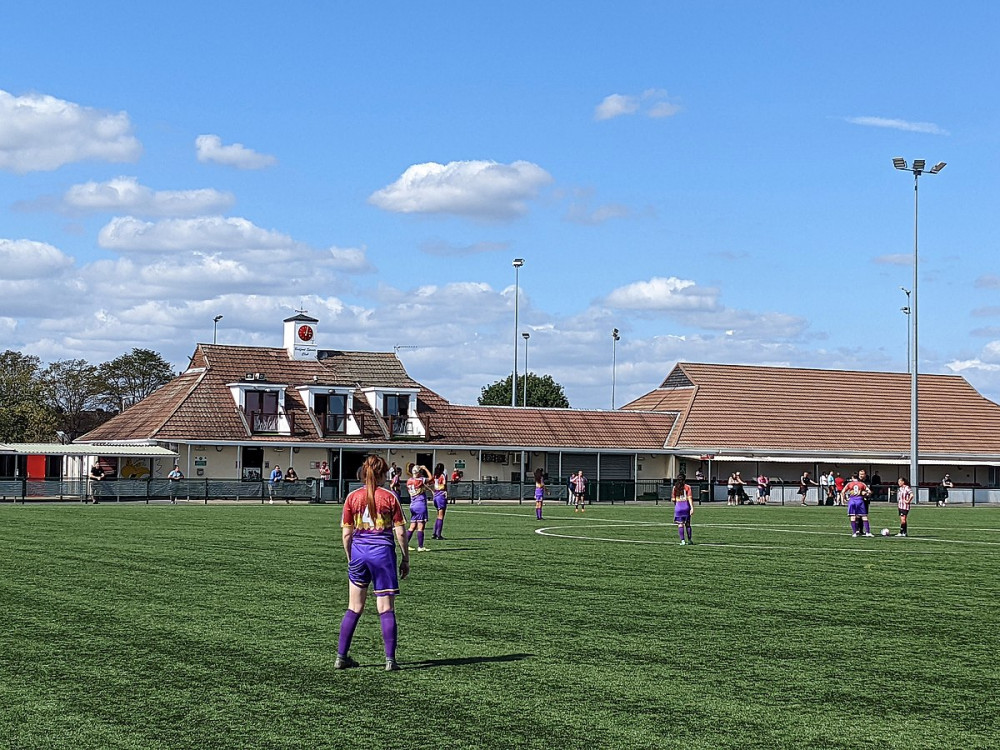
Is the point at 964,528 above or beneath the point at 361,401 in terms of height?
beneath

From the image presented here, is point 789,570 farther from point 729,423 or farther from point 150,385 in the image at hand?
point 150,385

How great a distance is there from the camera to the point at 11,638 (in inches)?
513

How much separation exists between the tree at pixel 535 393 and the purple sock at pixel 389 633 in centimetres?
11720

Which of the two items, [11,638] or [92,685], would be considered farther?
[11,638]

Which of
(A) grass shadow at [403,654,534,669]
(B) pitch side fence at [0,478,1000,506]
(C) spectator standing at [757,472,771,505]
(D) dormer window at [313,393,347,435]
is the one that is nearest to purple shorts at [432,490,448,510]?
(A) grass shadow at [403,654,534,669]

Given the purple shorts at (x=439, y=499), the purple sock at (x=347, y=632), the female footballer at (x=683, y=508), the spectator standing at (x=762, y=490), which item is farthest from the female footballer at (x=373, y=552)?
the spectator standing at (x=762, y=490)

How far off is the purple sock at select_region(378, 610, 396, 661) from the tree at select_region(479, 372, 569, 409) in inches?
4614

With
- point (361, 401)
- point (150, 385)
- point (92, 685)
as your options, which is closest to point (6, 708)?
point (92, 685)

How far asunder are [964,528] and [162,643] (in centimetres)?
3258

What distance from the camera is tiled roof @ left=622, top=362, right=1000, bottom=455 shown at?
78062mm

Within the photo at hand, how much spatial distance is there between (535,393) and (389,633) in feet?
393

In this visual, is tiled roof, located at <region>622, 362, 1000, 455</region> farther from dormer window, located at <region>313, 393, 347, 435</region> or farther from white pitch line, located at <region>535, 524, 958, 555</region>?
white pitch line, located at <region>535, 524, 958, 555</region>

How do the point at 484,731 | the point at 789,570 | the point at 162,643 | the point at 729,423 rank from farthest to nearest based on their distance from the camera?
1. the point at 729,423
2. the point at 789,570
3. the point at 162,643
4. the point at 484,731

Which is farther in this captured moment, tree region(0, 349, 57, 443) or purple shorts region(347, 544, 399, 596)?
tree region(0, 349, 57, 443)
